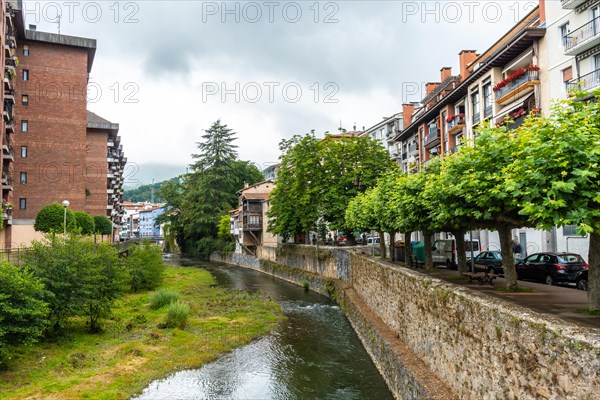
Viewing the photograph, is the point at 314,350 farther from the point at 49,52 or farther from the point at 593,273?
the point at 49,52

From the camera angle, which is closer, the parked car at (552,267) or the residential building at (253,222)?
the parked car at (552,267)

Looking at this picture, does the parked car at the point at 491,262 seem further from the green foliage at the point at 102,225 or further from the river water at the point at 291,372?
the green foliage at the point at 102,225

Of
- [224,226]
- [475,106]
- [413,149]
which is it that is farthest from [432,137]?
[224,226]

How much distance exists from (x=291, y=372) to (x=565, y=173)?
12.1m

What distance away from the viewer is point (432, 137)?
4362 cm

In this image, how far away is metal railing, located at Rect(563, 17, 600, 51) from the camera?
2481 cm

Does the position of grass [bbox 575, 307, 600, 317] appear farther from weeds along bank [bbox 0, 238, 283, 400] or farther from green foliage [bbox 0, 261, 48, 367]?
green foliage [bbox 0, 261, 48, 367]

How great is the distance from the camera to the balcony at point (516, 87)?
94.5ft

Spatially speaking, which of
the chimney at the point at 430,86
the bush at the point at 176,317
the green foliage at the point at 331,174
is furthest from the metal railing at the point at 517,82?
the bush at the point at 176,317

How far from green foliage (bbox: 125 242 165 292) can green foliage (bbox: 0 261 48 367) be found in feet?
61.9

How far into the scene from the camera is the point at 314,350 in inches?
735

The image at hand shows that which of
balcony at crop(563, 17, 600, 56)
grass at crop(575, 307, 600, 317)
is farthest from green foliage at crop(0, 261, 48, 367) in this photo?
balcony at crop(563, 17, 600, 56)

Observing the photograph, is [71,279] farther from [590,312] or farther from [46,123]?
[46,123]

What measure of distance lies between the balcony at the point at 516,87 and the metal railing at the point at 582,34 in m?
2.57
